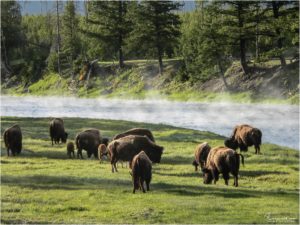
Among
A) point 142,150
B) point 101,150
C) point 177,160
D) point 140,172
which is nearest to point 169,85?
point 101,150

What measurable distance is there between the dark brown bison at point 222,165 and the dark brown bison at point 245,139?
27.6ft

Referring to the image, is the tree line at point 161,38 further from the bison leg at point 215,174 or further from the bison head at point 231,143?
the bison leg at point 215,174

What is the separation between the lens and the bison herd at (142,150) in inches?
723

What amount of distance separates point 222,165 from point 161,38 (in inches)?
2547

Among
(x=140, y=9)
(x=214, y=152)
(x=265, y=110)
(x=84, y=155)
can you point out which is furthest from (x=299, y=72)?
(x=214, y=152)

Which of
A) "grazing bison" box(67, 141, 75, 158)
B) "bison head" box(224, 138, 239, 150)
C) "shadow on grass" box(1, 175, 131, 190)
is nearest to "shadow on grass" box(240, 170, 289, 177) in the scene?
"shadow on grass" box(1, 175, 131, 190)

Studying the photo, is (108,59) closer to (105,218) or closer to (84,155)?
(84,155)

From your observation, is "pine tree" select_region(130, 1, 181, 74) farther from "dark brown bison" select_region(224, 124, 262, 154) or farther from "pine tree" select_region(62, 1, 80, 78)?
"dark brown bison" select_region(224, 124, 262, 154)

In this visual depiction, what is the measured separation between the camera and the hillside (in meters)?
61.1

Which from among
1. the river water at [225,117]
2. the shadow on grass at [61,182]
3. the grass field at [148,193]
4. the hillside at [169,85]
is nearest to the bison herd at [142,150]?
the grass field at [148,193]

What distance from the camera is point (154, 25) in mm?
83375

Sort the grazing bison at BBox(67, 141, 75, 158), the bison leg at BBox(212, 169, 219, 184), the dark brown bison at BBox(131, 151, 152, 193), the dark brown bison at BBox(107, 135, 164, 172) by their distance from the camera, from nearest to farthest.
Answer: the dark brown bison at BBox(131, 151, 152, 193) < the bison leg at BBox(212, 169, 219, 184) < the dark brown bison at BBox(107, 135, 164, 172) < the grazing bison at BBox(67, 141, 75, 158)

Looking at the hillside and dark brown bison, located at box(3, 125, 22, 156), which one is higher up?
the hillside

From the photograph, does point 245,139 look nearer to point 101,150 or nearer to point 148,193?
point 101,150
